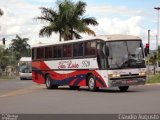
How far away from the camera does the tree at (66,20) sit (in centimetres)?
5094

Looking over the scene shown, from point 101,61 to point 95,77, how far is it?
112 cm

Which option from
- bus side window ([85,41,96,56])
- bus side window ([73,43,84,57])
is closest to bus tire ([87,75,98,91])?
bus side window ([85,41,96,56])

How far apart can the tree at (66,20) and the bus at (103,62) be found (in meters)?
18.6

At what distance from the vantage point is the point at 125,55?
27141 mm

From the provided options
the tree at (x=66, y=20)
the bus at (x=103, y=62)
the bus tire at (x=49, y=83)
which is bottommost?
the bus tire at (x=49, y=83)

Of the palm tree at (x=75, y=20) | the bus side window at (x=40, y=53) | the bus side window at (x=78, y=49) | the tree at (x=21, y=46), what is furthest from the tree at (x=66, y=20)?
the tree at (x=21, y=46)

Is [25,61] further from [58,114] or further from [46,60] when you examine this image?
[58,114]

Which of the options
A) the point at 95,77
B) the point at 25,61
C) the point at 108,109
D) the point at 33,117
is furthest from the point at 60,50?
the point at 25,61

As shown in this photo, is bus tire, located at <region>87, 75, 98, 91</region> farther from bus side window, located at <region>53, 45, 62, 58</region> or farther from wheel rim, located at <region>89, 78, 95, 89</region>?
bus side window, located at <region>53, 45, 62, 58</region>

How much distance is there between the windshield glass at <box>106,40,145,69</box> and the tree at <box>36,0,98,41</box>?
23442 millimetres

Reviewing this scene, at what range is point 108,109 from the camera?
17.0m

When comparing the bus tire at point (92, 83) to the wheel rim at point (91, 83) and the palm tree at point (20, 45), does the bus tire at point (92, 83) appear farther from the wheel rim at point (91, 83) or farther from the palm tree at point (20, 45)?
the palm tree at point (20, 45)

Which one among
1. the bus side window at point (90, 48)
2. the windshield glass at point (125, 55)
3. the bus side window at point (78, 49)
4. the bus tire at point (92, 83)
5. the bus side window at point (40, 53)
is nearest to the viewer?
the windshield glass at point (125, 55)

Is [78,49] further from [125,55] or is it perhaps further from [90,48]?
[125,55]
